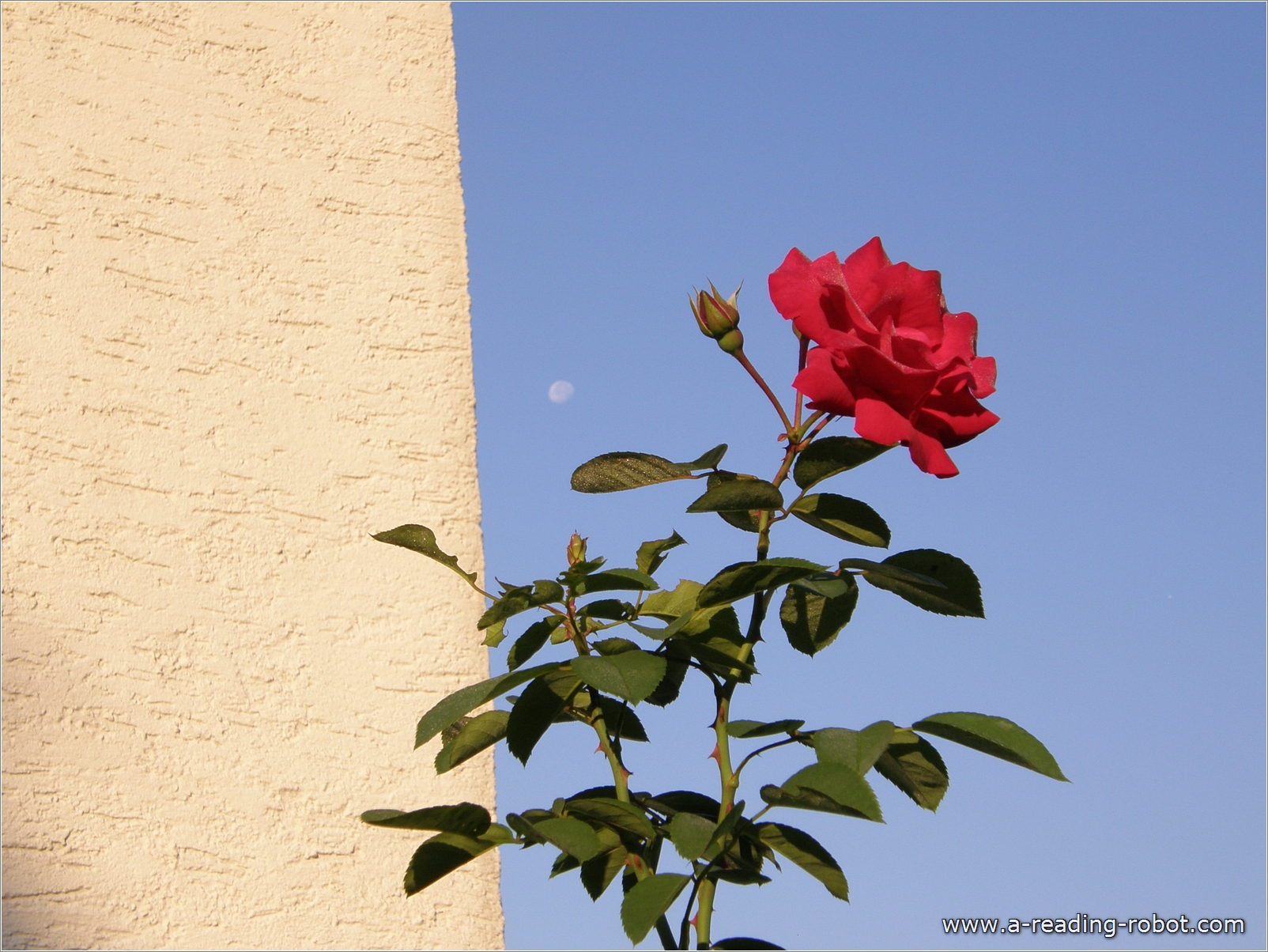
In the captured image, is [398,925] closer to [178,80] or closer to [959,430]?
[959,430]

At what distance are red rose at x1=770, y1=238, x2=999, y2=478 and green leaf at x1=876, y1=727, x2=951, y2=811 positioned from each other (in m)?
0.17

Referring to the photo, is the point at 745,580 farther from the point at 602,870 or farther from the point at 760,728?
the point at 602,870

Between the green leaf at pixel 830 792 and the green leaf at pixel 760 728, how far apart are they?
0.07 m

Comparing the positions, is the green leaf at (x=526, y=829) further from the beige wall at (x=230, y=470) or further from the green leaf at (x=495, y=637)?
the beige wall at (x=230, y=470)

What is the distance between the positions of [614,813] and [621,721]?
0.09m

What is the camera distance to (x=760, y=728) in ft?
2.16

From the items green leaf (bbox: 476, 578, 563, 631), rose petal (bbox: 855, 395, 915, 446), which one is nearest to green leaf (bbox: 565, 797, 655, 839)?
green leaf (bbox: 476, 578, 563, 631)

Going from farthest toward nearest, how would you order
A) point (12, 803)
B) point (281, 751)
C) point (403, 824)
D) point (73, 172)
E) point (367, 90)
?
point (367, 90)
point (73, 172)
point (281, 751)
point (12, 803)
point (403, 824)

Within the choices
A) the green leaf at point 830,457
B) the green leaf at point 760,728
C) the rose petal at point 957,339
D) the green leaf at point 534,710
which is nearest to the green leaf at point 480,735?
the green leaf at point 534,710

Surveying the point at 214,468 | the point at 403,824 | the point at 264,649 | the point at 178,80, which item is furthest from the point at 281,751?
the point at 178,80

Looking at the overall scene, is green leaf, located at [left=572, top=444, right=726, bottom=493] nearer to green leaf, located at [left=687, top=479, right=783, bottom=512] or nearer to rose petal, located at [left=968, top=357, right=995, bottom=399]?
green leaf, located at [left=687, top=479, right=783, bottom=512]

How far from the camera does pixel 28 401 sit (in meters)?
1.41

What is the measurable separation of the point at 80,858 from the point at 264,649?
0.30 metres

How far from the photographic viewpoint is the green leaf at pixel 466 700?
24.6 inches
